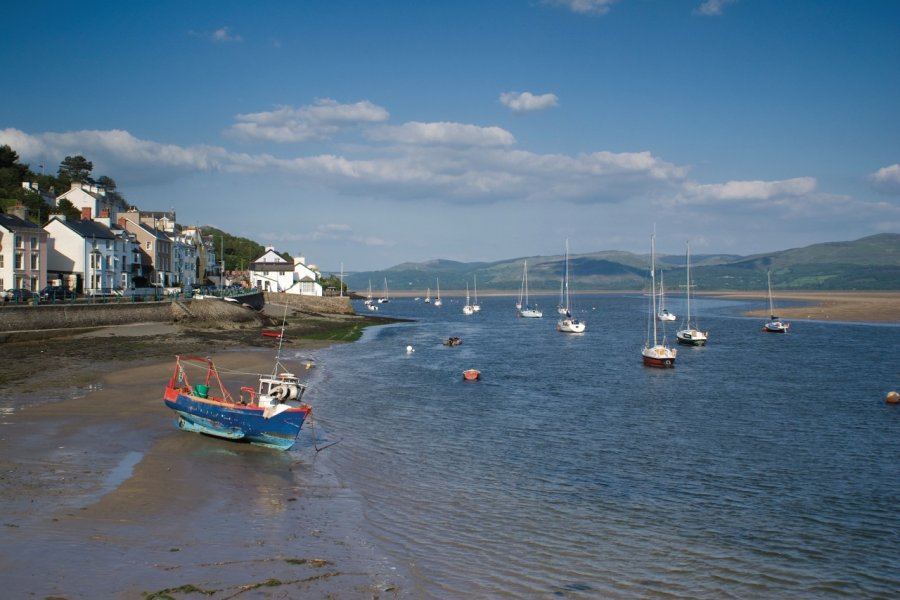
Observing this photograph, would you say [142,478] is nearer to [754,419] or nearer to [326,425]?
[326,425]

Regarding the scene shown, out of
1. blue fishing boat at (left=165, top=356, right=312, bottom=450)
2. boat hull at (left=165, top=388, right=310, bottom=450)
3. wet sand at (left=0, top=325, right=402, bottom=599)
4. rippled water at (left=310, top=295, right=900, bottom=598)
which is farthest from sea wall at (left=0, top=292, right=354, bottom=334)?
boat hull at (left=165, top=388, right=310, bottom=450)

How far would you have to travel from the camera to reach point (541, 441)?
2864 cm

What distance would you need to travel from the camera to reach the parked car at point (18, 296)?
172 ft

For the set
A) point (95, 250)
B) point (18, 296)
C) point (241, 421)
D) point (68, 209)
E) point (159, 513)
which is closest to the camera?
point (159, 513)

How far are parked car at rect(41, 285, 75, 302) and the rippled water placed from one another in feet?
75.9

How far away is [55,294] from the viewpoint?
58.2 meters

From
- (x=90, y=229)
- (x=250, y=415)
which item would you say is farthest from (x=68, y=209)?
(x=250, y=415)

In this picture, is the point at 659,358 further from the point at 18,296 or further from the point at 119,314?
the point at 18,296

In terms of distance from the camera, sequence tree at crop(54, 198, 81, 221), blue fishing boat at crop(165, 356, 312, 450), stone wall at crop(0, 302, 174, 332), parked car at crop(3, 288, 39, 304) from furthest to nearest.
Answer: tree at crop(54, 198, 81, 221) → parked car at crop(3, 288, 39, 304) → stone wall at crop(0, 302, 174, 332) → blue fishing boat at crop(165, 356, 312, 450)

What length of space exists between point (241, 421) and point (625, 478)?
13.4m

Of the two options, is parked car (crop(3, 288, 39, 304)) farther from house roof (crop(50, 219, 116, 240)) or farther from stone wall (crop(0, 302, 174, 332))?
house roof (crop(50, 219, 116, 240))

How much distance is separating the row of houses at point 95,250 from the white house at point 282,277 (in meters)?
12.1

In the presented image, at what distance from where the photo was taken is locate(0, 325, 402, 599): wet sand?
13094mm

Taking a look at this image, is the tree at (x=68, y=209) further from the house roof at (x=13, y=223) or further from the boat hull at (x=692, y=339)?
the boat hull at (x=692, y=339)
